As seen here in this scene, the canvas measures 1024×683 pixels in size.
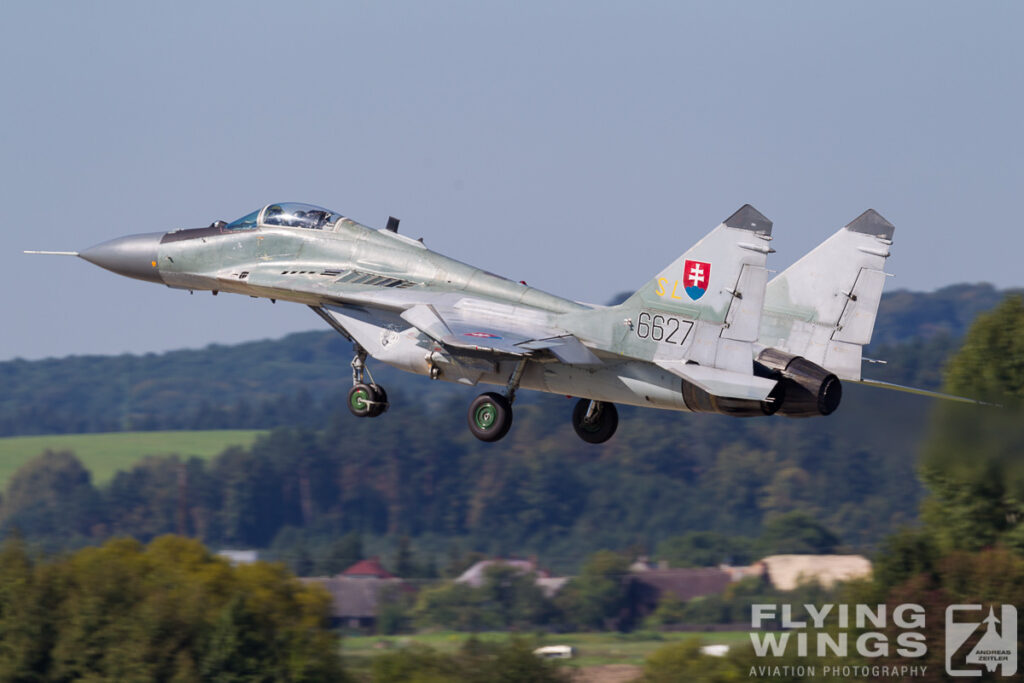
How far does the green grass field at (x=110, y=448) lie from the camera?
111m

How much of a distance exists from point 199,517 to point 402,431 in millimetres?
17592

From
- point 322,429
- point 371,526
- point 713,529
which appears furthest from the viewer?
point 322,429

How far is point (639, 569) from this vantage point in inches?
2987

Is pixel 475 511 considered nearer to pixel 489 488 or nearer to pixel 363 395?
pixel 489 488

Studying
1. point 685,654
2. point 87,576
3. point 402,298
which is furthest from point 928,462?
point 87,576

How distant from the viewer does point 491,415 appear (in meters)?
19.3

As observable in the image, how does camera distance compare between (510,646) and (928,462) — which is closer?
(928,462)

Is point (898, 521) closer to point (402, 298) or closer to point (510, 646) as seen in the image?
point (510, 646)

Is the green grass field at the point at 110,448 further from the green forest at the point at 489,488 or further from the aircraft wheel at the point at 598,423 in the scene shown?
the aircraft wheel at the point at 598,423

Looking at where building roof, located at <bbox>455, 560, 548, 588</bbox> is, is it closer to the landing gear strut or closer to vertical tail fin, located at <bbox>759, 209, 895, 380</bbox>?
vertical tail fin, located at <bbox>759, 209, 895, 380</bbox>

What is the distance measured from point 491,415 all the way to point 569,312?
1.87 m

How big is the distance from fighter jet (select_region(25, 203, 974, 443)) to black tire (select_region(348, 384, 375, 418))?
0.03m

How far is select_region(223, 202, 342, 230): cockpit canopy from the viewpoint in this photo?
21.7m

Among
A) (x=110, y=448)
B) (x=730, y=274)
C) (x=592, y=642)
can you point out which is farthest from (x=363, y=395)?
(x=110, y=448)
